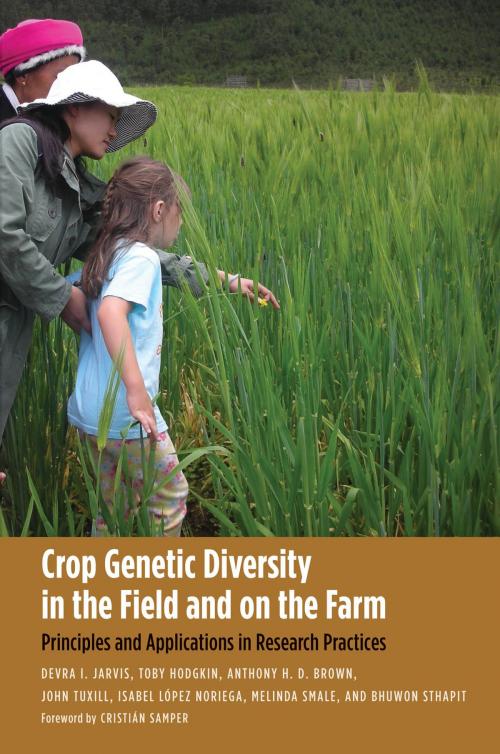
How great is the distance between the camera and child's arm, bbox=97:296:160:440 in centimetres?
100

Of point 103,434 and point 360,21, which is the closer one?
point 103,434

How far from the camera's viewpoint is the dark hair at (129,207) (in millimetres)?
1115

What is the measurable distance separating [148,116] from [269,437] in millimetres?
598

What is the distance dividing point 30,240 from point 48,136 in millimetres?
142

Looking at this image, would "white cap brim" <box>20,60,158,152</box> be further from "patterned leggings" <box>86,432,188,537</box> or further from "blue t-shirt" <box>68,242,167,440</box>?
"patterned leggings" <box>86,432,188,537</box>

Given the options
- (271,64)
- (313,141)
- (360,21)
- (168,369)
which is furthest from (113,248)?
(360,21)

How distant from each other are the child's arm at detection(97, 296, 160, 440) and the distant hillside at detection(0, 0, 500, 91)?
3071 cm

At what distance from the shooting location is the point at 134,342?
109 centimetres

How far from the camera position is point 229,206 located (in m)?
1.89

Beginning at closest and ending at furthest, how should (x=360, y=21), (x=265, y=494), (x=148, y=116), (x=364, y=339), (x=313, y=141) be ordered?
(x=265, y=494) → (x=364, y=339) → (x=148, y=116) → (x=313, y=141) → (x=360, y=21)

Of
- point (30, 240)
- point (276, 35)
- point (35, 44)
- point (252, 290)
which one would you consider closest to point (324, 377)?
point (252, 290)

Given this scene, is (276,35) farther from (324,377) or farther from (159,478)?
(159,478)

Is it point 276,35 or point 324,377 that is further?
point 276,35
